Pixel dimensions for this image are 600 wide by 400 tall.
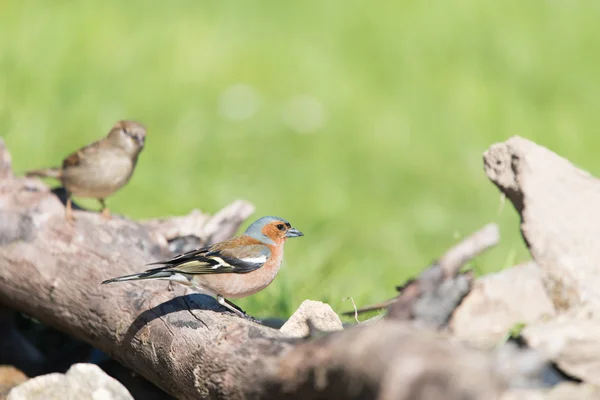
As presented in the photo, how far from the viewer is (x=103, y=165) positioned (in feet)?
24.3

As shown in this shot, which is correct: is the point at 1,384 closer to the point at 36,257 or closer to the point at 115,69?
the point at 36,257

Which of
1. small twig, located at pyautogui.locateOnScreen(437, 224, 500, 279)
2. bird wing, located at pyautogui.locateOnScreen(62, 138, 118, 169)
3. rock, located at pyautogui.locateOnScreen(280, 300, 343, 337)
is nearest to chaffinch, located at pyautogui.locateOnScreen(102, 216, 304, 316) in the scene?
rock, located at pyautogui.locateOnScreen(280, 300, 343, 337)

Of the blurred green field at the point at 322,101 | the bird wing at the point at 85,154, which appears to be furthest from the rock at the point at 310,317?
the blurred green field at the point at 322,101

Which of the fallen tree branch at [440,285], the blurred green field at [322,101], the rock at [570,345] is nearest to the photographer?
the rock at [570,345]

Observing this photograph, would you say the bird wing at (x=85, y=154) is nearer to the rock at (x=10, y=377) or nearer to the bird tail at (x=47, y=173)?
the bird tail at (x=47, y=173)

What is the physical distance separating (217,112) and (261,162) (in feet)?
3.92

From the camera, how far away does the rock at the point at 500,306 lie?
4129mm

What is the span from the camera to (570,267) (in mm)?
4418

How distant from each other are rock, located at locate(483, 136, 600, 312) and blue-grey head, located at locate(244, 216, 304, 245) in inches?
59.2

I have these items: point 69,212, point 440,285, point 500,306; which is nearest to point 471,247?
point 440,285

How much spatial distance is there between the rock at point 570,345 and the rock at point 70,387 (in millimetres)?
2477

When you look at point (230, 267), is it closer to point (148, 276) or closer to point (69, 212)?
point (148, 276)

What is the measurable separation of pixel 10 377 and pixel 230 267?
7.80 ft

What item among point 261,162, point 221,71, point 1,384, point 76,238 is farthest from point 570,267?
point 221,71
